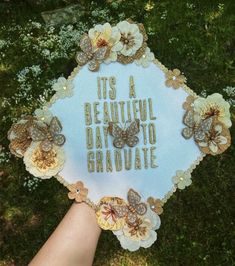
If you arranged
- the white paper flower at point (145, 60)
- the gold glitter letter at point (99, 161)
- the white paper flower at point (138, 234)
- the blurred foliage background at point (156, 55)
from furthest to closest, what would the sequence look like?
the blurred foliage background at point (156, 55), the white paper flower at point (145, 60), the gold glitter letter at point (99, 161), the white paper flower at point (138, 234)

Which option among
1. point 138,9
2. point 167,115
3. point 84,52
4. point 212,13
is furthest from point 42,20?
point 167,115

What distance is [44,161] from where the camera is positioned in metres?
2.95

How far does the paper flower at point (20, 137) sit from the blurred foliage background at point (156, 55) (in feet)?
5.34

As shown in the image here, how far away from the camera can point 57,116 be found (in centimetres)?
301

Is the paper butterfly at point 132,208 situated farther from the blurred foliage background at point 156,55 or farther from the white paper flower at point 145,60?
the blurred foliage background at point 156,55

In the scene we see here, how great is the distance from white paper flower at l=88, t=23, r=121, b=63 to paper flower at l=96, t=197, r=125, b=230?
0.91 meters

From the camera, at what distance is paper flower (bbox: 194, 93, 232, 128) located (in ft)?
9.93

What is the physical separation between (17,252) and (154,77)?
228 cm

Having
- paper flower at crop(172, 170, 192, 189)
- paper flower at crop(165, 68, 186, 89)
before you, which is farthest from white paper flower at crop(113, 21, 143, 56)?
paper flower at crop(172, 170, 192, 189)

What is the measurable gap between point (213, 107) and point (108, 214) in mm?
962

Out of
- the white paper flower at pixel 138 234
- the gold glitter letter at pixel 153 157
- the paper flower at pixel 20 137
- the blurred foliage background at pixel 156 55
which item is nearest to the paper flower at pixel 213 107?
the gold glitter letter at pixel 153 157

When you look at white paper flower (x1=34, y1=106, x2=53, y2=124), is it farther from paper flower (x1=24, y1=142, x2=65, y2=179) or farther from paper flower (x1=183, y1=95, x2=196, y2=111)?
Result: paper flower (x1=183, y1=95, x2=196, y2=111)

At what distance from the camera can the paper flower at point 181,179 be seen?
117 inches

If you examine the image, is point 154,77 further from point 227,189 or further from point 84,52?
point 227,189
